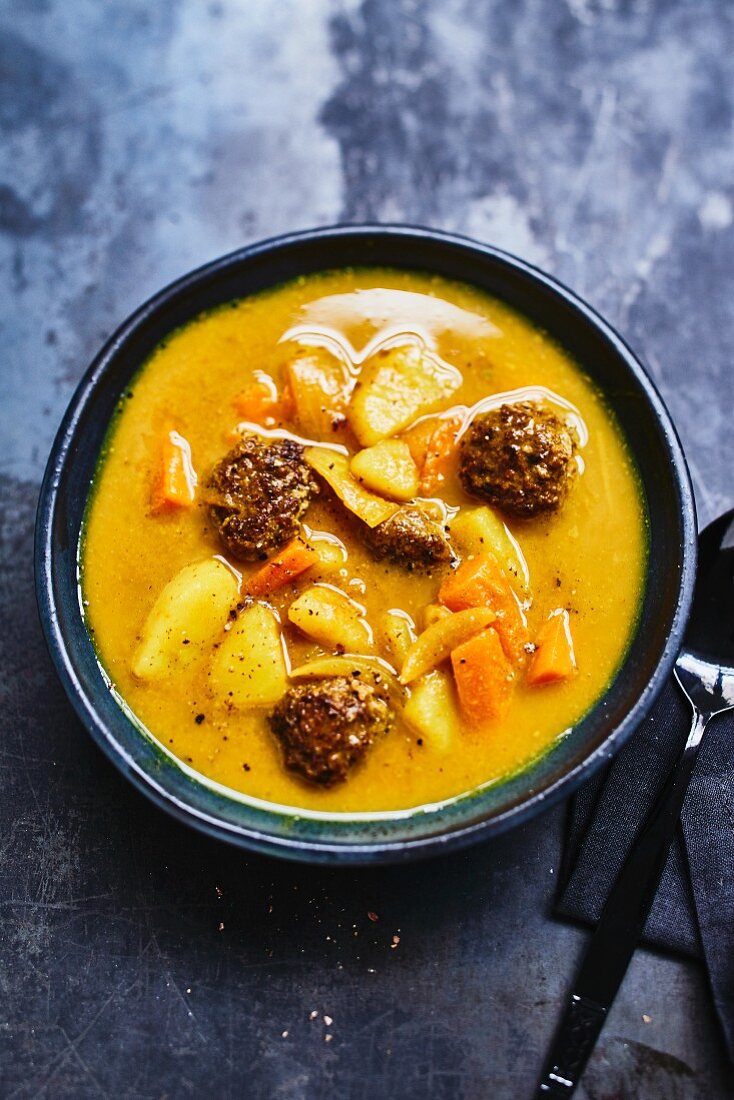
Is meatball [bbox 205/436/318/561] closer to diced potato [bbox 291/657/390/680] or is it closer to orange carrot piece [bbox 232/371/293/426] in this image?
orange carrot piece [bbox 232/371/293/426]

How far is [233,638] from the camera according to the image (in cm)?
352

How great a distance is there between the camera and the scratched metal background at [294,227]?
365cm

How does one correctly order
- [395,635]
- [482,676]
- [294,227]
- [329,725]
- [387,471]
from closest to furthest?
[329,725], [482,676], [395,635], [387,471], [294,227]

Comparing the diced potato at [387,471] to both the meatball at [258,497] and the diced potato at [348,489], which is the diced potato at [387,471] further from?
the meatball at [258,497]

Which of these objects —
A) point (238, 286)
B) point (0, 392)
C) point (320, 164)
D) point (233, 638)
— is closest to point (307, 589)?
point (233, 638)

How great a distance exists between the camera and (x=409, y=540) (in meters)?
3.51

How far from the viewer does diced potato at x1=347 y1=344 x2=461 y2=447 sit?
12.1 feet

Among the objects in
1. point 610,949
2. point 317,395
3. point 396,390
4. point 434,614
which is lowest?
point 610,949

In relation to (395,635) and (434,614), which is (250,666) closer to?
(395,635)

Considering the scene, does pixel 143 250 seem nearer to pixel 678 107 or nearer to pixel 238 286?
pixel 238 286

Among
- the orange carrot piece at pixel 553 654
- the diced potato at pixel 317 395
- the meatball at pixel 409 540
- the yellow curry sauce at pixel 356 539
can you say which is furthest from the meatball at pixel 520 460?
the diced potato at pixel 317 395

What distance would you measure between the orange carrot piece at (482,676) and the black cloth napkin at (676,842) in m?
0.65

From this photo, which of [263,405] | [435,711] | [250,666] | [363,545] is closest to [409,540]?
[363,545]

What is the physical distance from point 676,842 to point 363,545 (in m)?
1.56
